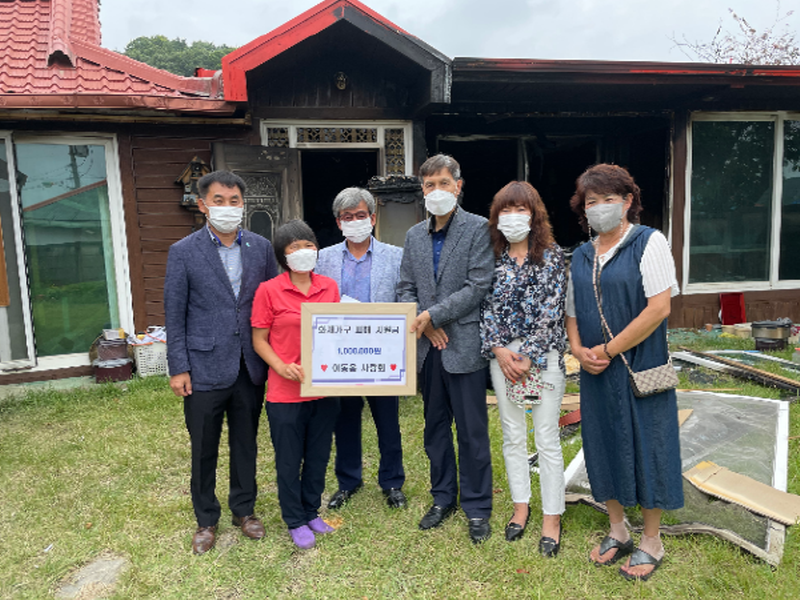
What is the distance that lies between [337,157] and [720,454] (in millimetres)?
7661

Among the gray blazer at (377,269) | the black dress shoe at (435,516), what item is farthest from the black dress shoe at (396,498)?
the gray blazer at (377,269)

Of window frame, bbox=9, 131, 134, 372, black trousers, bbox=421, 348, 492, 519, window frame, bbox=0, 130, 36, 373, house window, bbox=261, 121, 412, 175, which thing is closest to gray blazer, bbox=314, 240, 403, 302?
black trousers, bbox=421, 348, 492, 519

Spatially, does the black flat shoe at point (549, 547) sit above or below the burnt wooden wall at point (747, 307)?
below

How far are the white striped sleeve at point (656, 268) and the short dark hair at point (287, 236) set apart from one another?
61.8 inches

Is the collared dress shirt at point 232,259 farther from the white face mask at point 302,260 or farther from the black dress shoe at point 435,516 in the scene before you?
the black dress shoe at point 435,516

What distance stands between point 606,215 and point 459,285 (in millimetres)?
784

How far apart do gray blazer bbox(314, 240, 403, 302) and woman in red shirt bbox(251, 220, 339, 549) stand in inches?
9.5

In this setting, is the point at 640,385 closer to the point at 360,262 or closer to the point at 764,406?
the point at 360,262

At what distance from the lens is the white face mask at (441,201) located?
9.37 feet

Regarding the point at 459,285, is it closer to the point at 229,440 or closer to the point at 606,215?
the point at 606,215

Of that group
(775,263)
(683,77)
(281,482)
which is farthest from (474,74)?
(775,263)

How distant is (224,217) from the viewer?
2.77 m

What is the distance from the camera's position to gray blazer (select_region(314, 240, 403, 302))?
3.17 meters

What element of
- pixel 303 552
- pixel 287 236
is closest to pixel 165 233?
pixel 287 236
